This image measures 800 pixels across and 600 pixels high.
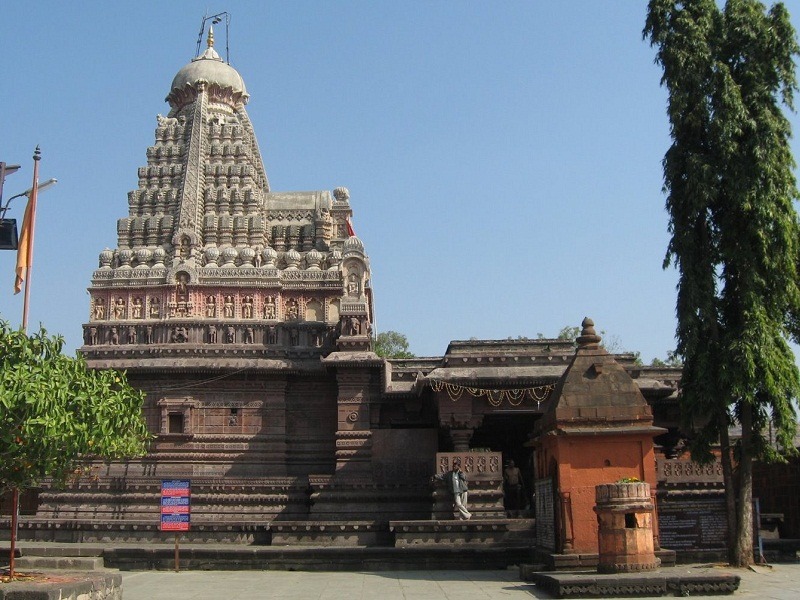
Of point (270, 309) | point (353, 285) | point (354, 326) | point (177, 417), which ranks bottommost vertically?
point (177, 417)

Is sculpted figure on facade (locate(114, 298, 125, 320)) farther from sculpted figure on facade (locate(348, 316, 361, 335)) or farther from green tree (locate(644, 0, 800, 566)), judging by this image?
green tree (locate(644, 0, 800, 566))

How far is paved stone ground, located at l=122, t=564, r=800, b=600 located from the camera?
12680mm

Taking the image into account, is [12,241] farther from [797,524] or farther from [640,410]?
→ [797,524]

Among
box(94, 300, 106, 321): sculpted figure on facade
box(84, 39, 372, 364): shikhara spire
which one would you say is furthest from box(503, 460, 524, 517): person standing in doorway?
box(94, 300, 106, 321): sculpted figure on facade

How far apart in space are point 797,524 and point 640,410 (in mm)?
11260

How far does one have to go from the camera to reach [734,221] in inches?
666

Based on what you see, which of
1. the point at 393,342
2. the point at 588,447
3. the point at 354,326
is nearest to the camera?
the point at 588,447

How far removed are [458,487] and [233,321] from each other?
10.2 metres

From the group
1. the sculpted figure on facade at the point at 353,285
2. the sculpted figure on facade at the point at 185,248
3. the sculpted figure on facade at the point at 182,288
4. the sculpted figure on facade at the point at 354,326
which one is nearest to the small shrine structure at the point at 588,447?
the sculpted figure on facade at the point at 354,326

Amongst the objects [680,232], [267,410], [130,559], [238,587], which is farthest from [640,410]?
[267,410]

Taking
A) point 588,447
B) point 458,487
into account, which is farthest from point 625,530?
point 458,487

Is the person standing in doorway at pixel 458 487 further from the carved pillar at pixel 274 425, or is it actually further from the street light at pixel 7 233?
the street light at pixel 7 233

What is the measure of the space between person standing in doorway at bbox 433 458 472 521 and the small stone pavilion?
278 millimetres

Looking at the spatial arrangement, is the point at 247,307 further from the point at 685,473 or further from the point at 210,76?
the point at 685,473
